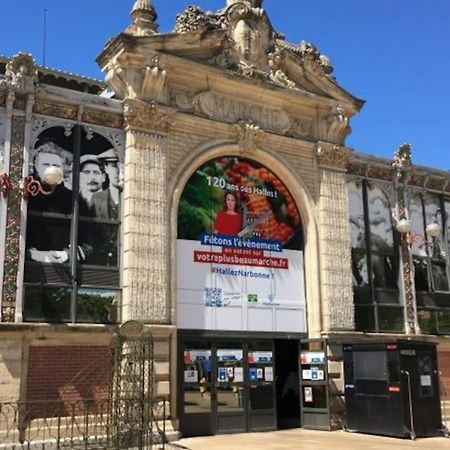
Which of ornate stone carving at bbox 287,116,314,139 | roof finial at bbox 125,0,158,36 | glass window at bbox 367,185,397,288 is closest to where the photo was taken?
roof finial at bbox 125,0,158,36

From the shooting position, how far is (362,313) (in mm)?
18078

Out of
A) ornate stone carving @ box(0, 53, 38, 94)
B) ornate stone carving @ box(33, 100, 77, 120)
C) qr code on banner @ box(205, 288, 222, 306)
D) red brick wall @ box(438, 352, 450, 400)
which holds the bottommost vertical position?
red brick wall @ box(438, 352, 450, 400)

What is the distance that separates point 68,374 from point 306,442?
5.25 metres

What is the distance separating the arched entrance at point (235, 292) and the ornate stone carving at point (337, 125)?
7.57ft

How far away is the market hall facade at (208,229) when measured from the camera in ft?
45.2

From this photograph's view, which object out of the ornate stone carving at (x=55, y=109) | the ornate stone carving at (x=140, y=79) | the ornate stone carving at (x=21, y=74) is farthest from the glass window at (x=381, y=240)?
the ornate stone carving at (x=21, y=74)

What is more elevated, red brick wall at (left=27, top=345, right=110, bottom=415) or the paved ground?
red brick wall at (left=27, top=345, right=110, bottom=415)

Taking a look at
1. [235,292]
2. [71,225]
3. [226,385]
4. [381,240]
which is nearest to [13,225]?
[71,225]

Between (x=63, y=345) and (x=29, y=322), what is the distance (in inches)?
34.6

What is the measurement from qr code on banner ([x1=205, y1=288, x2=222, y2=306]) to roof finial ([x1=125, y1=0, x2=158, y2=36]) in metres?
6.54

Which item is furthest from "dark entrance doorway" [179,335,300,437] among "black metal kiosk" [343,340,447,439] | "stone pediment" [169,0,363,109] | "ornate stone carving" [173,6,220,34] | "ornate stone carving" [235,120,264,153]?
"ornate stone carving" [173,6,220,34]

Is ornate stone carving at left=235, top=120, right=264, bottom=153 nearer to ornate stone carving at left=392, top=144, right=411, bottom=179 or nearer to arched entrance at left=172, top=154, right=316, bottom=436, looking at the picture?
arched entrance at left=172, top=154, right=316, bottom=436

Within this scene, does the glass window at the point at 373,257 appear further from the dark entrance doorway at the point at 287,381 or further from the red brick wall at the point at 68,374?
the red brick wall at the point at 68,374

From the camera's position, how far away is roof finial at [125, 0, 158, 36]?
53.1 feet
